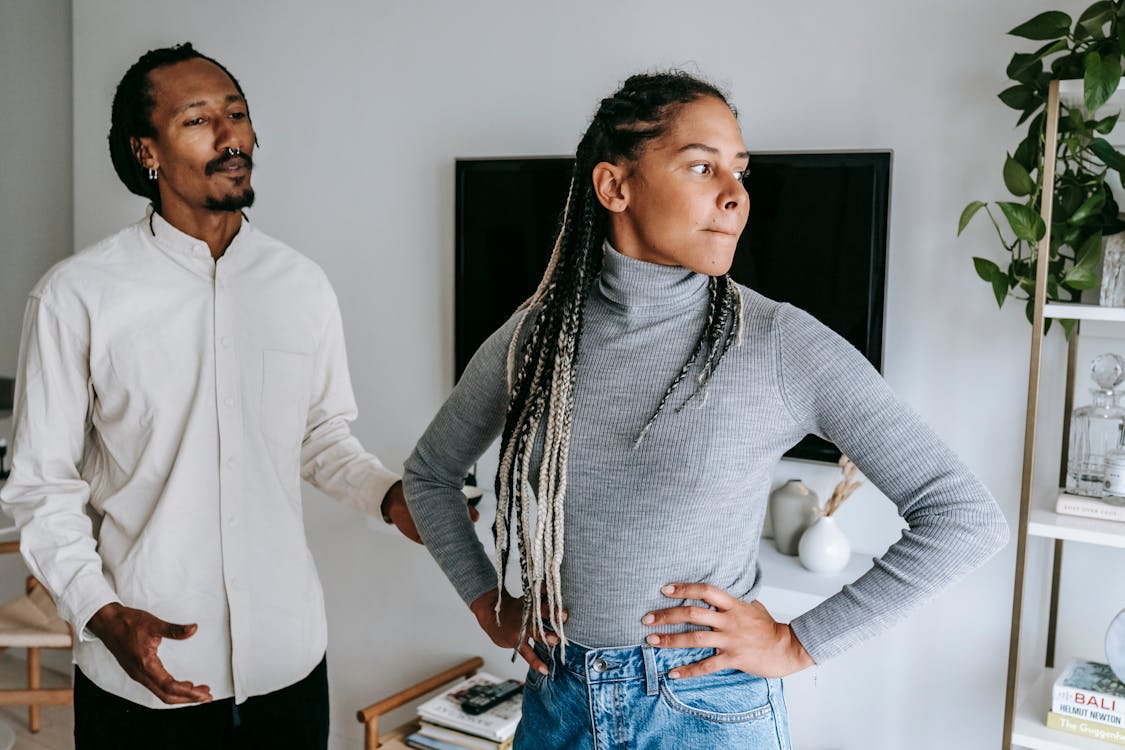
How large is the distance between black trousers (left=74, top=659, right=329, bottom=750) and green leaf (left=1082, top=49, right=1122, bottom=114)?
1.61 m

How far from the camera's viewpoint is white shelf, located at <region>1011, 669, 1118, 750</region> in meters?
1.80

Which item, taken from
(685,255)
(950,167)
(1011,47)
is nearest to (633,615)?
(685,255)

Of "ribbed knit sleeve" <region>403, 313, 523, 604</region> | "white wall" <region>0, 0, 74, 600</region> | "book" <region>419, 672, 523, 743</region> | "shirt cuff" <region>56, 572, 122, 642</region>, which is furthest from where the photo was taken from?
"white wall" <region>0, 0, 74, 600</region>

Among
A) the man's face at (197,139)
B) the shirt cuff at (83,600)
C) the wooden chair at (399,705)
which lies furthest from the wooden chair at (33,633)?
the man's face at (197,139)

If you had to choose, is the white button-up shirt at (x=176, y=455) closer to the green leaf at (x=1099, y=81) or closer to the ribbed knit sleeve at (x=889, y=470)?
the ribbed knit sleeve at (x=889, y=470)

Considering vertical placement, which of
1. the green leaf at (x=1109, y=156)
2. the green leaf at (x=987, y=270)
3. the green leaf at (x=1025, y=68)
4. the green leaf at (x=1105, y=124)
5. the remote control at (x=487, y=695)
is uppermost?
the green leaf at (x=1025, y=68)

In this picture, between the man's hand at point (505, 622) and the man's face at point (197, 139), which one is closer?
the man's hand at point (505, 622)

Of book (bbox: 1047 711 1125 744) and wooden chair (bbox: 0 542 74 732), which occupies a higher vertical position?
book (bbox: 1047 711 1125 744)

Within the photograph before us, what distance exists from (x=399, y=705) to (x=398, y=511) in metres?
0.99

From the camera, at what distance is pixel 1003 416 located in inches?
82.0

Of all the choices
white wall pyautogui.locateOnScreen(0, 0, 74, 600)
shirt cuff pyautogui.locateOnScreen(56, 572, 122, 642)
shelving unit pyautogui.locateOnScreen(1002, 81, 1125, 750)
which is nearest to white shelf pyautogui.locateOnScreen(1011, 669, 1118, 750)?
shelving unit pyautogui.locateOnScreen(1002, 81, 1125, 750)

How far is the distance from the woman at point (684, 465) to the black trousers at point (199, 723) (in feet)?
2.11

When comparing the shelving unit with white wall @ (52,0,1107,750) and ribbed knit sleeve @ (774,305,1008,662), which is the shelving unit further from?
ribbed knit sleeve @ (774,305,1008,662)

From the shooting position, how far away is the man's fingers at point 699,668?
1192mm
